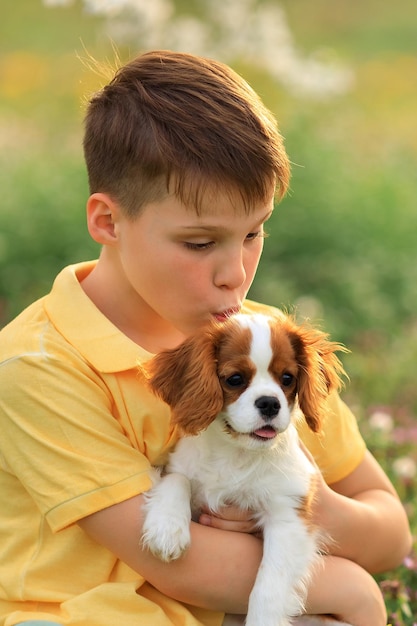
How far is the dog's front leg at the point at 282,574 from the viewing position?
259cm

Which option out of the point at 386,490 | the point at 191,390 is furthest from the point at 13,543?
the point at 386,490

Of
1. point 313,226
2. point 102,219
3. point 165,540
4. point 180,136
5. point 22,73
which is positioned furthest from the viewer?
point 22,73

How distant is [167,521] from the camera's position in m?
2.58

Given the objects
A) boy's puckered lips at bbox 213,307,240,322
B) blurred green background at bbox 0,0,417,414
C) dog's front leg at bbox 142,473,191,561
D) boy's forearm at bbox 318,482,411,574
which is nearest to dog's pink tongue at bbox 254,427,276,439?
dog's front leg at bbox 142,473,191,561

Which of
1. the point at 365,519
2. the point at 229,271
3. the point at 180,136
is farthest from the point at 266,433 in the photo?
the point at 180,136

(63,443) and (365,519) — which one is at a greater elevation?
(63,443)

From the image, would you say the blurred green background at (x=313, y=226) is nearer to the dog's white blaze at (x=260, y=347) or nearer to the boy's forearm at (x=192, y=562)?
the boy's forearm at (x=192, y=562)

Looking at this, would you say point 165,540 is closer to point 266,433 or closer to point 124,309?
point 266,433

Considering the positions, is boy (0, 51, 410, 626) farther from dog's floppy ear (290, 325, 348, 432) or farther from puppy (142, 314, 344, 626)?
dog's floppy ear (290, 325, 348, 432)

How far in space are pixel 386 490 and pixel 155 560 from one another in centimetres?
107

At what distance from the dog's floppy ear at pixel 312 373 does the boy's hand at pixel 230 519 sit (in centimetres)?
32

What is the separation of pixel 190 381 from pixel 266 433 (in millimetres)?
239

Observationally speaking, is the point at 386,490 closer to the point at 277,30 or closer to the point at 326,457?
the point at 326,457

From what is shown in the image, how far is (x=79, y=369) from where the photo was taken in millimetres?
2791
